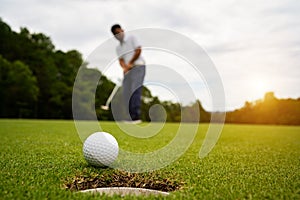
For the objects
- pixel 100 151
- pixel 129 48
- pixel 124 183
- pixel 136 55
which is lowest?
pixel 124 183

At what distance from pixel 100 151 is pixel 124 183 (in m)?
0.46

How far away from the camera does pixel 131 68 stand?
26.5 feet

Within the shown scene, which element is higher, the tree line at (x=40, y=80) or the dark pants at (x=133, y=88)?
the tree line at (x=40, y=80)

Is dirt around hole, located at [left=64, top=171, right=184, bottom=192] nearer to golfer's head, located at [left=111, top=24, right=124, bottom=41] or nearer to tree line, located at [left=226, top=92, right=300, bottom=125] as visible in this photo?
golfer's head, located at [left=111, top=24, right=124, bottom=41]

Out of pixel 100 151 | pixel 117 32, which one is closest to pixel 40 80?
pixel 117 32

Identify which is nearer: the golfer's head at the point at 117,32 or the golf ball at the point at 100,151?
the golf ball at the point at 100,151

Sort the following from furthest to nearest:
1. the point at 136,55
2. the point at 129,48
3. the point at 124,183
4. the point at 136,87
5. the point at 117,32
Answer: the point at 117,32 → the point at 129,48 → the point at 136,87 → the point at 136,55 → the point at 124,183

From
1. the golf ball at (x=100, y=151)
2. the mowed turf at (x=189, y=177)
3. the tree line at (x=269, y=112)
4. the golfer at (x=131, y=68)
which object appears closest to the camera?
the mowed turf at (x=189, y=177)

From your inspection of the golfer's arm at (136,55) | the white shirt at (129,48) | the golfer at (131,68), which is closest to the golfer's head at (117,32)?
the golfer at (131,68)

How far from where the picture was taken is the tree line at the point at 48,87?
23516 millimetres

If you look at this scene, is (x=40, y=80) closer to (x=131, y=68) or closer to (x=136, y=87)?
(x=131, y=68)

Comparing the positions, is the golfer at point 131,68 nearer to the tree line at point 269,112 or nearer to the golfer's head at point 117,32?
the golfer's head at point 117,32

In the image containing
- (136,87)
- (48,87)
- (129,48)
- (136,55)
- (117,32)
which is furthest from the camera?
(48,87)

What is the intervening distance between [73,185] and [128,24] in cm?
825
